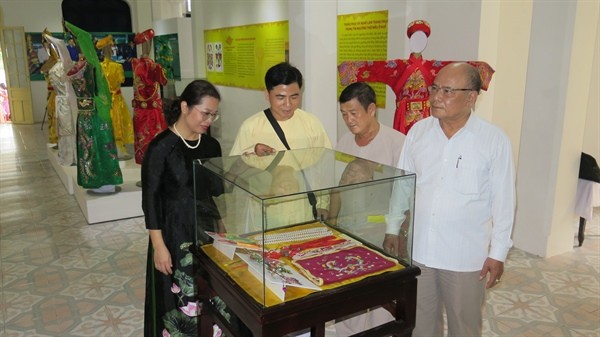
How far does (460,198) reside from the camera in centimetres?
203

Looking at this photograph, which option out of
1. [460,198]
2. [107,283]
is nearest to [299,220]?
[460,198]

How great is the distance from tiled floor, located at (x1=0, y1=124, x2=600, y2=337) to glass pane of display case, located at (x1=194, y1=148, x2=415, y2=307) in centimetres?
175

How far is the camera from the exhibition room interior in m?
3.47

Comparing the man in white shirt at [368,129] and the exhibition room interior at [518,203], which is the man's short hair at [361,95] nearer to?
the man in white shirt at [368,129]

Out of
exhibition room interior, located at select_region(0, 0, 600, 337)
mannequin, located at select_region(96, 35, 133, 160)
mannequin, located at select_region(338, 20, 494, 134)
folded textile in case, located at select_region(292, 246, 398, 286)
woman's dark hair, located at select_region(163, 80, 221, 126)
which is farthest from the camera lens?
mannequin, located at select_region(96, 35, 133, 160)

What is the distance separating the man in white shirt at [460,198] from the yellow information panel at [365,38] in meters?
3.07

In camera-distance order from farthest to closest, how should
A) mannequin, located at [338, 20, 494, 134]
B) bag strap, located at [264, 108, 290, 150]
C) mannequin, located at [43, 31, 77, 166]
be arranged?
mannequin, located at [43, 31, 77, 166], mannequin, located at [338, 20, 494, 134], bag strap, located at [264, 108, 290, 150]

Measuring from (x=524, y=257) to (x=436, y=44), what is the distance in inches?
79.6

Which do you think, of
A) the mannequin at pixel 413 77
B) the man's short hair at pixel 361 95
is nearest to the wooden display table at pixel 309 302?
the man's short hair at pixel 361 95

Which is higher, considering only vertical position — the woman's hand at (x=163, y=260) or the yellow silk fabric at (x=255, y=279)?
the yellow silk fabric at (x=255, y=279)

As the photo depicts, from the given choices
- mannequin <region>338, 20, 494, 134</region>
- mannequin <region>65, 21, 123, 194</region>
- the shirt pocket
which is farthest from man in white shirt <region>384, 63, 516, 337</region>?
mannequin <region>65, 21, 123, 194</region>

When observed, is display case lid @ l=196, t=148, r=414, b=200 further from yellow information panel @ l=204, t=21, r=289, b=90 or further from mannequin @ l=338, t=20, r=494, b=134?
yellow information panel @ l=204, t=21, r=289, b=90

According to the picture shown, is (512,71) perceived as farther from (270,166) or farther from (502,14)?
(270,166)

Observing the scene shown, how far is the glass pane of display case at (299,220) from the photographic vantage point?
1.54m
